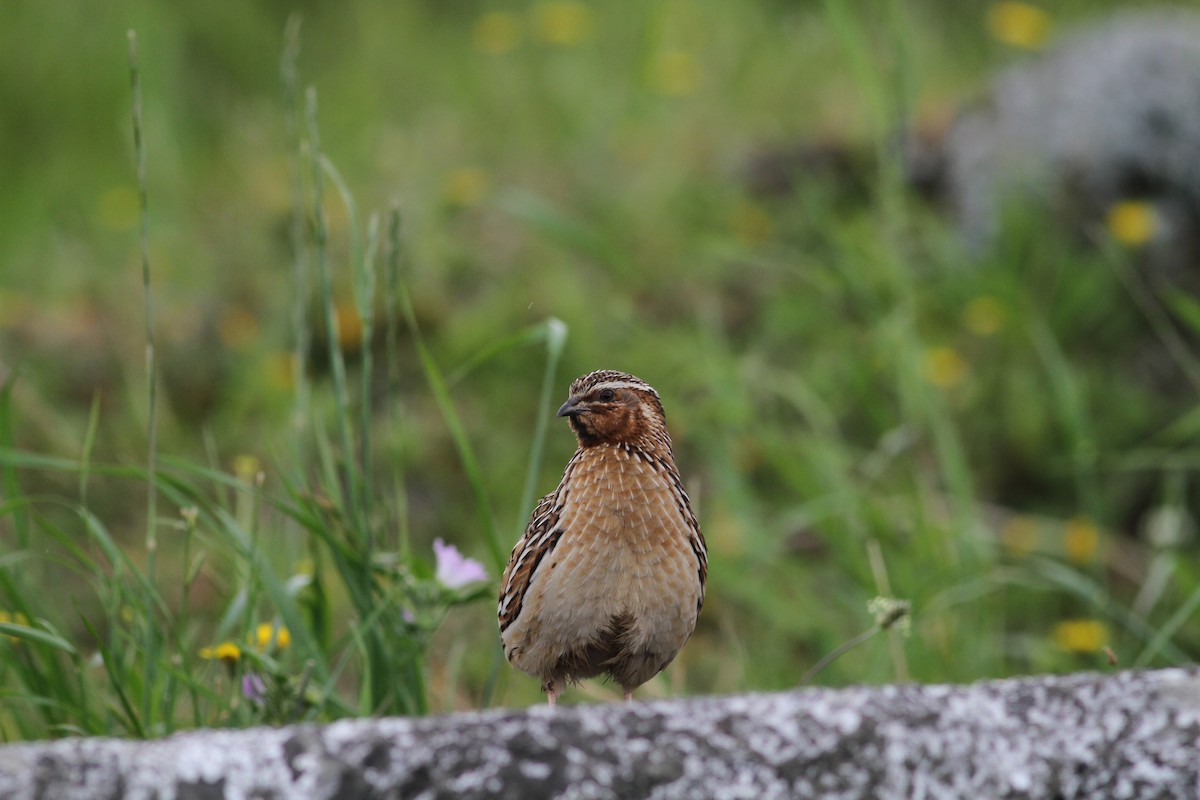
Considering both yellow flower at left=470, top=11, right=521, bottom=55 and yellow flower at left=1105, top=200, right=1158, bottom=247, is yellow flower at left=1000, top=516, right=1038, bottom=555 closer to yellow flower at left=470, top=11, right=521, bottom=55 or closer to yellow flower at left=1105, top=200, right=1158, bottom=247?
yellow flower at left=1105, top=200, right=1158, bottom=247

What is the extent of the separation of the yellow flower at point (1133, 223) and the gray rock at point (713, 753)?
4.36 meters

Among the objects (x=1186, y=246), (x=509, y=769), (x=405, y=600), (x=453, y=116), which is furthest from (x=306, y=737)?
(x=453, y=116)

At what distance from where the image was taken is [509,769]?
130cm

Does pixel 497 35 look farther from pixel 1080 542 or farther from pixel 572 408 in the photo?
pixel 572 408

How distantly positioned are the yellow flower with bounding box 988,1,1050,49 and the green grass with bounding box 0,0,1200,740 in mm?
158

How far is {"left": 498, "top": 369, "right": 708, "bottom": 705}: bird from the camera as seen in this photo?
5.34 ft

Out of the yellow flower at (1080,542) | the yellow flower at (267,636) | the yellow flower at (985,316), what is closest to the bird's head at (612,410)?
the yellow flower at (267,636)

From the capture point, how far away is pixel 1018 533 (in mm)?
4711

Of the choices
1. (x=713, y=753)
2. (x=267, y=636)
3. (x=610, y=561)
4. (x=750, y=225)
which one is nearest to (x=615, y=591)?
(x=610, y=561)

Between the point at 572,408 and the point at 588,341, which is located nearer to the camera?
the point at 572,408

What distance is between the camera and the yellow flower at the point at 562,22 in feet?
23.0

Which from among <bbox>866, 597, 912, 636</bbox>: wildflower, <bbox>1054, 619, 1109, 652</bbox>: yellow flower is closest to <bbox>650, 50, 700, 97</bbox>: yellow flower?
<bbox>1054, 619, 1109, 652</bbox>: yellow flower

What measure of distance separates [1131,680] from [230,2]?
7262 millimetres

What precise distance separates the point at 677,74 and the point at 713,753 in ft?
18.5
